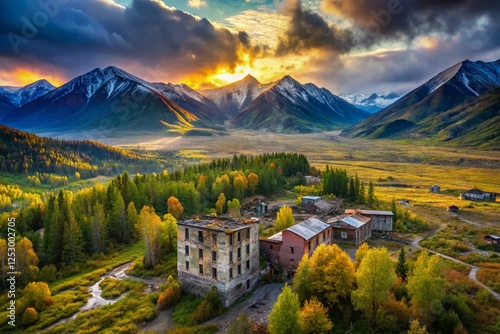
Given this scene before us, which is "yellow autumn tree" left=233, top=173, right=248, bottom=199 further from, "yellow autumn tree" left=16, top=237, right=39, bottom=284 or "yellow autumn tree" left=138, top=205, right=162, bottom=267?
"yellow autumn tree" left=16, top=237, right=39, bottom=284

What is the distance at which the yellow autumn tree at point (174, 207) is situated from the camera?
98938 mm

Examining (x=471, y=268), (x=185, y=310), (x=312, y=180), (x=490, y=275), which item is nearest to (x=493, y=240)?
(x=471, y=268)

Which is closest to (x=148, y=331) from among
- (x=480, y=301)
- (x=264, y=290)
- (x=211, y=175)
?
(x=264, y=290)

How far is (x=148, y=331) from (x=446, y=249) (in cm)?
6244

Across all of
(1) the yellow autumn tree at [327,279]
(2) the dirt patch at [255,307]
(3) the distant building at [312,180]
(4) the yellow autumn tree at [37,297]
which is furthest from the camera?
(3) the distant building at [312,180]

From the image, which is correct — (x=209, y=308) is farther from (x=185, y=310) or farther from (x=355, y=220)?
(x=355, y=220)

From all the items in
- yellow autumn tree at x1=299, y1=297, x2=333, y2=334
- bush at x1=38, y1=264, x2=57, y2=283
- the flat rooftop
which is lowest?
bush at x1=38, y1=264, x2=57, y2=283

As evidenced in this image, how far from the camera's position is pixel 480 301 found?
49.2 m

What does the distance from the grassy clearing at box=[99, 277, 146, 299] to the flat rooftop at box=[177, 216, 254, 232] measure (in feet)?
50.7

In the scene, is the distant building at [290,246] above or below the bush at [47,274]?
above

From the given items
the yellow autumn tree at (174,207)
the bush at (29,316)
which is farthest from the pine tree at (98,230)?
the bush at (29,316)

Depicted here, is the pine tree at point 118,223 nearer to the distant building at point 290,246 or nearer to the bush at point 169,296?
the bush at point 169,296

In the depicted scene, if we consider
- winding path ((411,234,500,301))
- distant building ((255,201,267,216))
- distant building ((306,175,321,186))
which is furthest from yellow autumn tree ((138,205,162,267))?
distant building ((306,175,321,186))

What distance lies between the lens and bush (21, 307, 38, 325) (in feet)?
177
